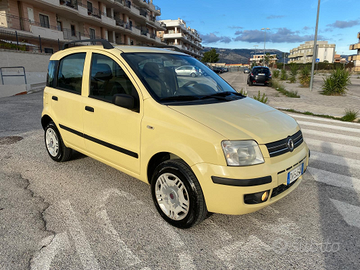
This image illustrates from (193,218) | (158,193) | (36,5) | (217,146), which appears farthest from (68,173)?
(36,5)

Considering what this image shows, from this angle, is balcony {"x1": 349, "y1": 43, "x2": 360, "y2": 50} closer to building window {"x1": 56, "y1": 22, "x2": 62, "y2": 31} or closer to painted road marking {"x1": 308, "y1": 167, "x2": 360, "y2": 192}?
building window {"x1": 56, "y1": 22, "x2": 62, "y2": 31}

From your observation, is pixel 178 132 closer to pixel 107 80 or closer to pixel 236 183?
pixel 236 183

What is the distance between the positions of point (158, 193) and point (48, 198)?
1.47 metres

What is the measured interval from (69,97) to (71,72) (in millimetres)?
403

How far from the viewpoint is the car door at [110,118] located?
298cm

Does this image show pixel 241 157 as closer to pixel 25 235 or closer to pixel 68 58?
pixel 25 235

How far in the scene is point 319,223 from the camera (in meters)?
2.83

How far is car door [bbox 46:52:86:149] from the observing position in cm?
370

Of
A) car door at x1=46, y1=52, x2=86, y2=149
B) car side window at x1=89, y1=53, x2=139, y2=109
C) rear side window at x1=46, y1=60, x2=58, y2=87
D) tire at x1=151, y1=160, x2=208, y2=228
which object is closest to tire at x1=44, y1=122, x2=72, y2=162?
car door at x1=46, y1=52, x2=86, y2=149

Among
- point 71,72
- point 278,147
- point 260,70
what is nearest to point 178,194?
point 278,147

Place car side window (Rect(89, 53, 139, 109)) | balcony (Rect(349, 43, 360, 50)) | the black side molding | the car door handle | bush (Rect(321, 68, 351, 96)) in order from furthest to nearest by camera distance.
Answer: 1. balcony (Rect(349, 43, 360, 50))
2. bush (Rect(321, 68, 351, 96))
3. the car door handle
4. car side window (Rect(89, 53, 139, 109))
5. the black side molding

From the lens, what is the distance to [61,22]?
3116 cm

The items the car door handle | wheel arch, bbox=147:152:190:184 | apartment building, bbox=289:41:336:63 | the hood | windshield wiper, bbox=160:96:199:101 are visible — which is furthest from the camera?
apartment building, bbox=289:41:336:63

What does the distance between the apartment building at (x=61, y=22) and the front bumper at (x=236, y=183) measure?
Result: 21405mm
